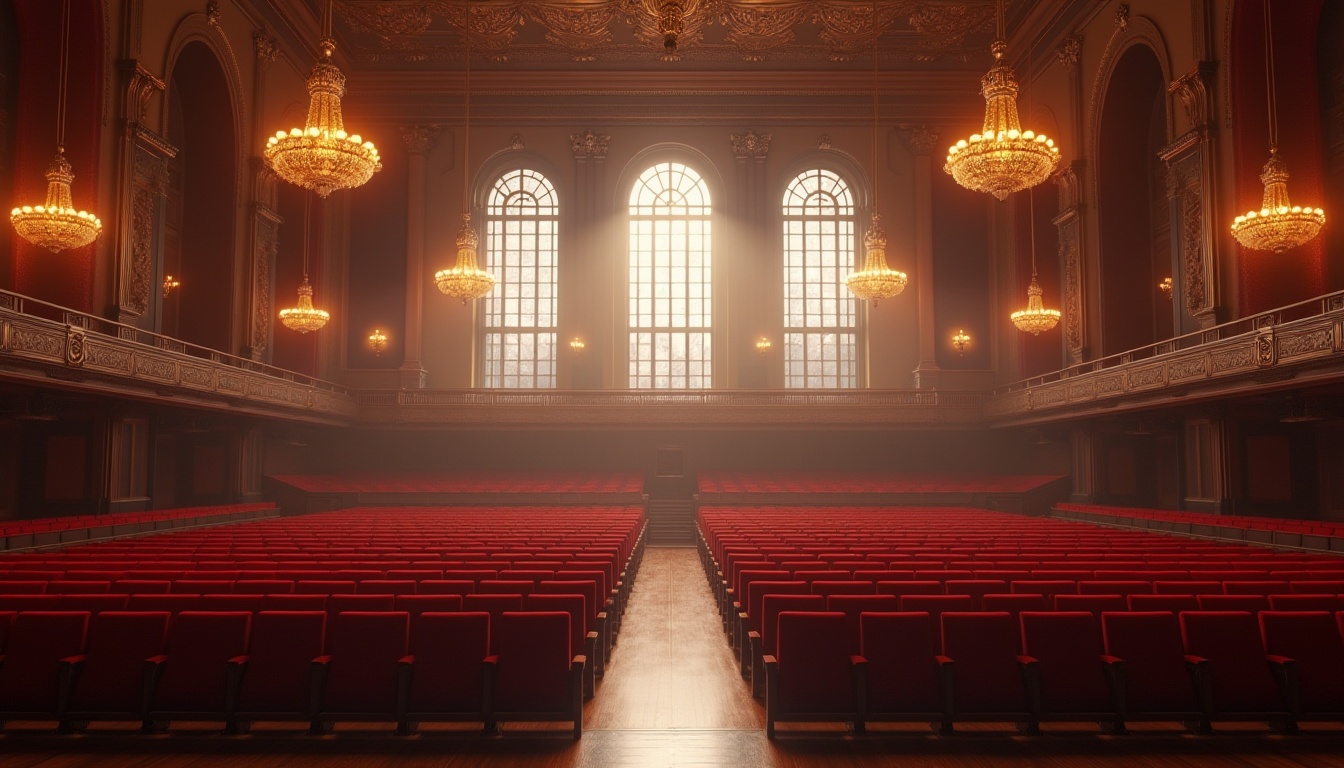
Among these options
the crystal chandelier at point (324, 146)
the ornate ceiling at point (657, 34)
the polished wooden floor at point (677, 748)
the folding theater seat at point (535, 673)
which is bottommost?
the polished wooden floor at point (677, 748)

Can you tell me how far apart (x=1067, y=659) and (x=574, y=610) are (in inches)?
119

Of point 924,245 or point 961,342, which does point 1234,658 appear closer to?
point 961,342

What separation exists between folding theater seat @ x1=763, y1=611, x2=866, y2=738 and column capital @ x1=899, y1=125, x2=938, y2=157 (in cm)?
2367

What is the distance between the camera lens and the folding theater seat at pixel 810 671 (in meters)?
4.86

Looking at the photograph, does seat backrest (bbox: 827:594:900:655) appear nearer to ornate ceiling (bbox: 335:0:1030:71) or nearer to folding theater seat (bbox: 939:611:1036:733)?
folding theater seat (bbox: 939:611:1036:733)

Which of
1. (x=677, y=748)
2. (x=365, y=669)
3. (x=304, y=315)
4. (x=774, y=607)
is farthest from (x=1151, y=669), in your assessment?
(x=304, y=315)

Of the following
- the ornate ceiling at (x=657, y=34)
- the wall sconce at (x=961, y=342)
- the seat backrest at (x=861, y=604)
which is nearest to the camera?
the seat backrest at (x=861, y=604)

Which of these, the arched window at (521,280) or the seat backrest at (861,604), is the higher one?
the arched window at (521,280)

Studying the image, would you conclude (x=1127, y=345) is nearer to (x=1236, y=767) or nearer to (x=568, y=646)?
(x=1236, y=767)

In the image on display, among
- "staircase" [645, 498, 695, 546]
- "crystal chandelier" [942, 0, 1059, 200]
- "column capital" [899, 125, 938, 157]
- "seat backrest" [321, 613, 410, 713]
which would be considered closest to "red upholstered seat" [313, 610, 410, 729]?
"seat backrest" [321, 613, 410, 713]

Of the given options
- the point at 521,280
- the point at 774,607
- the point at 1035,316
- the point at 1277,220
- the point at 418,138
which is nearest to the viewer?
the point at 774,607

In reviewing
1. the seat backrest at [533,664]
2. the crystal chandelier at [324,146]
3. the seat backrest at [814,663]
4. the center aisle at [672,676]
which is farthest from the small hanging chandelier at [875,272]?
the seat backrest at [533,664]

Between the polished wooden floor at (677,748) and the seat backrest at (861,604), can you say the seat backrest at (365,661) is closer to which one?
the polished wooden floor at (677,748)

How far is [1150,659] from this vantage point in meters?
4.85
